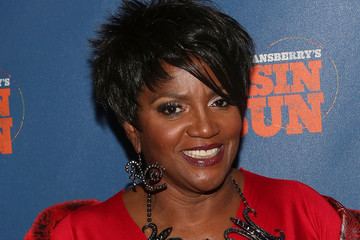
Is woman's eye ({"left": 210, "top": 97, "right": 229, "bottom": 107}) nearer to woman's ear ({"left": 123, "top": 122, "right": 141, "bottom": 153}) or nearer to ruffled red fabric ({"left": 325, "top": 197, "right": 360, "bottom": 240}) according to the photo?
woman's ear ({"left": 123, "top": 122, "right": 141, "bottom": 153})

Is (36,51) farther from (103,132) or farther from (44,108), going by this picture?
(103,132)

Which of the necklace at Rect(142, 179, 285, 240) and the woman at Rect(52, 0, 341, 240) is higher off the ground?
the woman at Rect(52, 0, 341, 240)

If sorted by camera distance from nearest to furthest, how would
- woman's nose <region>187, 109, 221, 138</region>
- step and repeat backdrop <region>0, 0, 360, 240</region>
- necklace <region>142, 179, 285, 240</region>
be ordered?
woman's nose <region>187, 109, 221, 138</region>
necklace <region>142, 179, 285, 240</region>
step and repeat backdrop <region>0, 0, 360, 240</region>

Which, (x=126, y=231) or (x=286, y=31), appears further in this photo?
(x=286, y=31)

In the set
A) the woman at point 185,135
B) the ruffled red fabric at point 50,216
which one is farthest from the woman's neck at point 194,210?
the ruffled red fabric at point 50,216

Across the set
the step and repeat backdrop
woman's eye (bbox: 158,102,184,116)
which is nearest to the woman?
woman's eye (bbox: 158,102,184,116)

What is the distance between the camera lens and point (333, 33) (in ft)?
5.63

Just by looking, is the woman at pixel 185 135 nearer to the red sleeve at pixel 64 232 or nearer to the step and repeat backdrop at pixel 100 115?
the red sleeve at pixel 64 232

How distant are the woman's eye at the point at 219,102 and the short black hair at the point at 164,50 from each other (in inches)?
0.5

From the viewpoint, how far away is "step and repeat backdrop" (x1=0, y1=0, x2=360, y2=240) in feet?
5.63

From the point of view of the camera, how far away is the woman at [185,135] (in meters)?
1.34

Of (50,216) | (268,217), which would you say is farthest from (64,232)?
(268,217)

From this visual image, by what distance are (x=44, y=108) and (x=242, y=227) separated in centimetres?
68

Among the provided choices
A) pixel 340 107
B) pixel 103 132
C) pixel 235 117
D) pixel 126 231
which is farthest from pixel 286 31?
pixel 126 231
